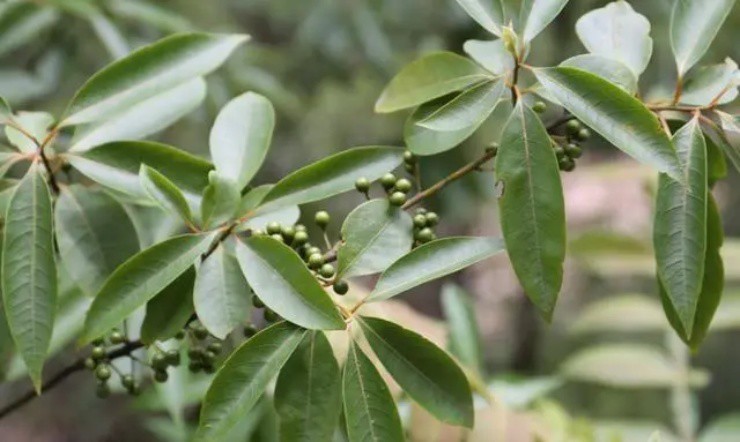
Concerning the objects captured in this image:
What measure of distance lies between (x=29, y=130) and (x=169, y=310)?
0.18 m

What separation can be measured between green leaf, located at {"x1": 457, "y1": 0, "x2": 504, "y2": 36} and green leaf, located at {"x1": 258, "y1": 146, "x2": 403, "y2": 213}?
0.11 metres

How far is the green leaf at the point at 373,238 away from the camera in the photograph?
58 centimetres

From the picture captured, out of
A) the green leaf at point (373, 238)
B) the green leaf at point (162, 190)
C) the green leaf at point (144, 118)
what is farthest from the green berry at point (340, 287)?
the green leaf at point (144, 118)

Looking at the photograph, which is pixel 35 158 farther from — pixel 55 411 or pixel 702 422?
pixel 55 411

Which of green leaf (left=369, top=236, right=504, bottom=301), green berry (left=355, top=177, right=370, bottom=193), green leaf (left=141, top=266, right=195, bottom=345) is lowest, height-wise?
green leaf (left=141, top=266, right=195, bottom=345)

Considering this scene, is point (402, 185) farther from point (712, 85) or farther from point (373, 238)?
point (712, 85)

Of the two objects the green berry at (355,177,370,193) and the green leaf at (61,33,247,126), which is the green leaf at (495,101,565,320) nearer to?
the green berry at (355,177,370,193)

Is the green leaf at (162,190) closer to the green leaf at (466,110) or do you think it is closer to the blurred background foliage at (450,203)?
the green leaf at (466,110)

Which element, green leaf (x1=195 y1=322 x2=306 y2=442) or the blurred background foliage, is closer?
green leaf (x1=195 y1=322 x2=306 y2=442)

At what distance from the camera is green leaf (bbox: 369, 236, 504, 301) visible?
0.57 metres

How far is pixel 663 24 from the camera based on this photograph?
72.1 inches

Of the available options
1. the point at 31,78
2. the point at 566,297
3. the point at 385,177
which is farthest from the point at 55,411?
the point at 385,177

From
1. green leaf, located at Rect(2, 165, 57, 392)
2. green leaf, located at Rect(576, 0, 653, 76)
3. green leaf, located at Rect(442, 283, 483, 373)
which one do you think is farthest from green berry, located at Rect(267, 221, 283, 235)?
green leaf, located at Rect(442, 283, 483, 373)

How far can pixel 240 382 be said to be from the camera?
538mm
